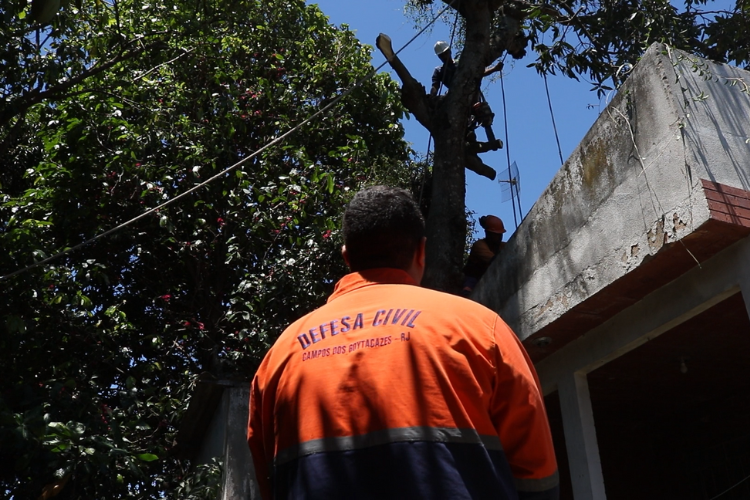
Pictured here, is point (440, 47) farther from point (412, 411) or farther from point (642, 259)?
point (412, 411)

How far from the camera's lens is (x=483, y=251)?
7680 mm

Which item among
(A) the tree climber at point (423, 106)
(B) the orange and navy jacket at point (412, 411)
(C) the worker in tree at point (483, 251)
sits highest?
(A) the tree climber at point (423, 106)

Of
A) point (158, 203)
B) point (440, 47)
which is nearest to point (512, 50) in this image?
point (440, 47)

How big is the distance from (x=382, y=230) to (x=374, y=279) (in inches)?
5.2

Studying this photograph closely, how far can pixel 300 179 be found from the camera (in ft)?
29.2

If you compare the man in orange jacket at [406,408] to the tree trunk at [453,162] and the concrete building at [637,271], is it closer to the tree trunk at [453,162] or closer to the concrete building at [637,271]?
the concrete building at [637,271]

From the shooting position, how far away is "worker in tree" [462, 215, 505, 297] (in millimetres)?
7645

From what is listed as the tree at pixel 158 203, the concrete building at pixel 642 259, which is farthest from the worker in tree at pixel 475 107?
the concrete building at pixel 642 259

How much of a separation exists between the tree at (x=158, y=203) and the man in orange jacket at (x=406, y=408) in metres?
4.98

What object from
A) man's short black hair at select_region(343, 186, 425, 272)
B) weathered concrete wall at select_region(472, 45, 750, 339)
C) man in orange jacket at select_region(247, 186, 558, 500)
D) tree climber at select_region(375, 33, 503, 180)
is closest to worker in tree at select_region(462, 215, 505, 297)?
tree climber at select_region(375, 33, 503, 180)

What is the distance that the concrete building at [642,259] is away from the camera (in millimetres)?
4152

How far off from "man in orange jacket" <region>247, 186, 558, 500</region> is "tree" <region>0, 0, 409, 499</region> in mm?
4976

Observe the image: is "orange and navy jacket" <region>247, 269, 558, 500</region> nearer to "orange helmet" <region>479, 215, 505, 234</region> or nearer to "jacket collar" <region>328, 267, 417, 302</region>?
"jacket collar" <region>328, 267, 417, 302</region>

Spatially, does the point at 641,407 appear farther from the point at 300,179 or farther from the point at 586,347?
the point at 300,179
